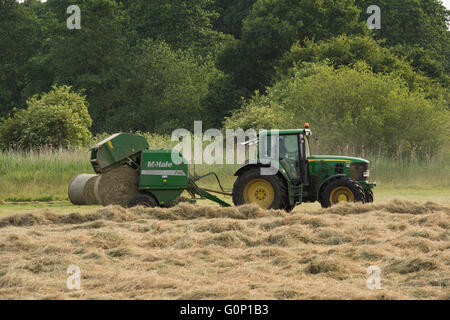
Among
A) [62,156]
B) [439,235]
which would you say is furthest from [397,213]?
[62,156]

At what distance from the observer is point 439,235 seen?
1166cm

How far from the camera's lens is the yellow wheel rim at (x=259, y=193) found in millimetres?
15367

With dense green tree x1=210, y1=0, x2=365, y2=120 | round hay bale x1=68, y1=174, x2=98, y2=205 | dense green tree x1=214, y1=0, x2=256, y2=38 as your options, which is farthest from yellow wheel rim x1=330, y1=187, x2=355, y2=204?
dense green tree x1=214, y1=0, x2=256, y2=38

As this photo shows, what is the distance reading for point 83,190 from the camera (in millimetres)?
17125

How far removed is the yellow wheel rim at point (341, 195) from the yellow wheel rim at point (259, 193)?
126cm

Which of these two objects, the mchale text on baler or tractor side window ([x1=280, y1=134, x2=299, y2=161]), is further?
tractor side window ([x1=280, y1=134, x2=299, y2=161])

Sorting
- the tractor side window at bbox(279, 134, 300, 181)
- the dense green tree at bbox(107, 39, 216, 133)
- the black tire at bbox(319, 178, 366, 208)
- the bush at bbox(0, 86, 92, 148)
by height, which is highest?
the dense green tree at bbox(107, 39, 216, 133)

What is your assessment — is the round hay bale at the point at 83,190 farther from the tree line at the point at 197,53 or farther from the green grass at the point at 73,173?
the tree line at the point at 197,53

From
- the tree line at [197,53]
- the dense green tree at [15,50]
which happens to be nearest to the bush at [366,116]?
the tree line at [197,53]

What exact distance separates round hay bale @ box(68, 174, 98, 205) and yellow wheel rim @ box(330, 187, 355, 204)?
18.4 ft

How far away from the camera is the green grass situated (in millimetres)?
21078

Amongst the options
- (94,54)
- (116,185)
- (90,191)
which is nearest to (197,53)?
(94,54)

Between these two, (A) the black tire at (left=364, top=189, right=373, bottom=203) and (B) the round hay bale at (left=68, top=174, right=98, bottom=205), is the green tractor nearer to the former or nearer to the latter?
(A) the black tire at (left=364, top=189, right=373, bottom=203)
